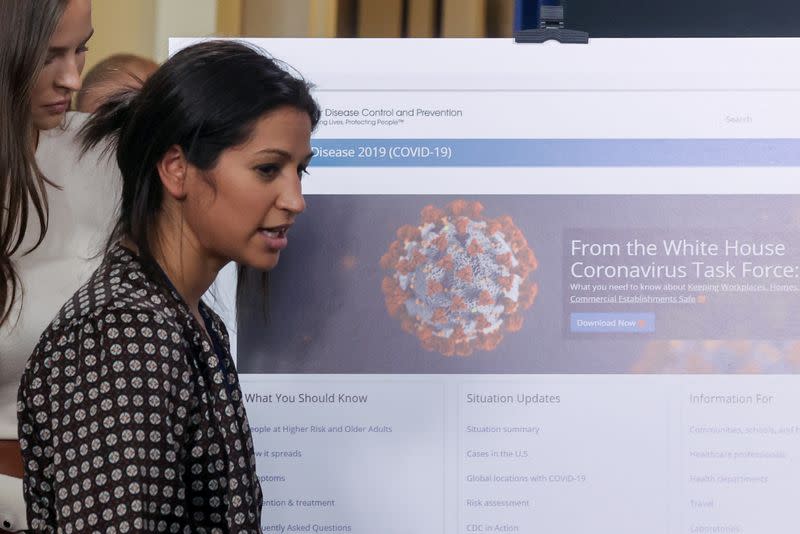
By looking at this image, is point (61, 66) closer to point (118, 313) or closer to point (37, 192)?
point (37, 192)

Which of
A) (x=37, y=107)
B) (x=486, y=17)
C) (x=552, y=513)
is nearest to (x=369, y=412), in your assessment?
(x=552, y=513)

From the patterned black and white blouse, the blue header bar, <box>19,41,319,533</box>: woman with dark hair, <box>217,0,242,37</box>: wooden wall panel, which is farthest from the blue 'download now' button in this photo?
<box>217,0,242,37</box>: wooden wall panel

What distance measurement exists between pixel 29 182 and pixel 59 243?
16cm

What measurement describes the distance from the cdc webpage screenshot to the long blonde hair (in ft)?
1.03

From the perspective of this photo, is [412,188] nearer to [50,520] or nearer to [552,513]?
[552,513]

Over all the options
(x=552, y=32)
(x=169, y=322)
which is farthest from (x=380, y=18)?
(x=169, y=322)

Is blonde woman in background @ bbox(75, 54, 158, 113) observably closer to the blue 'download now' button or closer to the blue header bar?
the blue header bar

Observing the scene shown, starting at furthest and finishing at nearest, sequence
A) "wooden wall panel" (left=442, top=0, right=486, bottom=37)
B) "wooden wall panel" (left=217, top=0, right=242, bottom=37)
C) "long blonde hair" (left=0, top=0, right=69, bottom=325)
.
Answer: "wooden wall panel" (left=217, top=0, right=242, bottom=37) < "wooden wall panel" (left=442, top=0, right=486, bottom=37) < "long blonde hair" (left=0, top=0, right=69, bottom=325)

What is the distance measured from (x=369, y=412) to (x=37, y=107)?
605mm

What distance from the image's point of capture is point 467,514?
150cm

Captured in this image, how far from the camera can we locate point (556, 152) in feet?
4.95

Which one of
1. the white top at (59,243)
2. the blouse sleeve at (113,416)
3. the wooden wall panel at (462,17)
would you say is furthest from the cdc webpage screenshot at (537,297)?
the wooden wall panel at (462,17)

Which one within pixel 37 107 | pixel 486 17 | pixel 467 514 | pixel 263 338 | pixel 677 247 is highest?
pixel 486 17

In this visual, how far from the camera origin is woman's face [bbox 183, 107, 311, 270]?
1.13 meters
